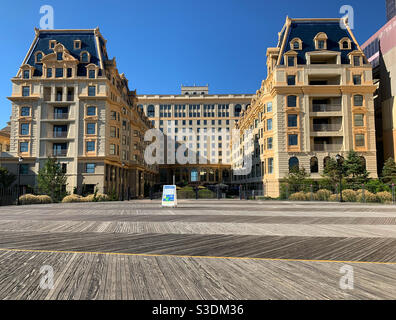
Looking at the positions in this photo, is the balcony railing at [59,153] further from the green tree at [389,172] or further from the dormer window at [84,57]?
the green tree at [389,172]

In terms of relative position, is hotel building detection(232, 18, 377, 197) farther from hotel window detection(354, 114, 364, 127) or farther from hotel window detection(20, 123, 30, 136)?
hotel window detection(20, 123, 30, 136)

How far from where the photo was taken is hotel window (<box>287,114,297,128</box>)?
126 feet

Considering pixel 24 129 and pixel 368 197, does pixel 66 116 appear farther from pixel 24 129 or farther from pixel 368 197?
pixel 368 197

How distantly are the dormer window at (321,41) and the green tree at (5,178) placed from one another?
51.5 meters

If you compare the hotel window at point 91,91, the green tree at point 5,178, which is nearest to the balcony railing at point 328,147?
the hotel window at point 91,91

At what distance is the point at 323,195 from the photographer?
2967 cm

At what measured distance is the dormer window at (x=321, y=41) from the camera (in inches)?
1575

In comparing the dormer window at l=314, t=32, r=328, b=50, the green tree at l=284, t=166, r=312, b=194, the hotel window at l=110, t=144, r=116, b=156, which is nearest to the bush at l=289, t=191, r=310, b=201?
the green tree at l=284, t=166, r=312, b=194

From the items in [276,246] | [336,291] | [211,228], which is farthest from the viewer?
[211,228]
